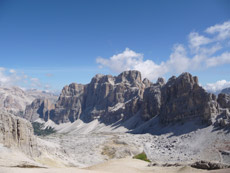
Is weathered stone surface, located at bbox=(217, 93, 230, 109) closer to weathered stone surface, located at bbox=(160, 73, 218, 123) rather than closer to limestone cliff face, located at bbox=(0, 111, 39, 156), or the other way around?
weathered stone surface, located at bbox=(160, 73, 218, 123)

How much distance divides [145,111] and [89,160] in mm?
108189

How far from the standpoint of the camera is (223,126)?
97.2 m

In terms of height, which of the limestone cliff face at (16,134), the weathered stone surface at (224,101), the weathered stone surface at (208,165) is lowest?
the weathered stone surface at (208,165)

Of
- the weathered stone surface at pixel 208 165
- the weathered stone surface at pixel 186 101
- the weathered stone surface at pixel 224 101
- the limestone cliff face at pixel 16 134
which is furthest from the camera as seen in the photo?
the weathered stone surface at pixel 224 101

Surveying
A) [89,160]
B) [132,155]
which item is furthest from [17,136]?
[132,155]

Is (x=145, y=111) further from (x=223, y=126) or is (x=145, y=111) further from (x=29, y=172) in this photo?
(x=29, y=172)

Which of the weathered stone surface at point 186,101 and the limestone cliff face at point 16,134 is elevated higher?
the weathered stone surface at point 186,101

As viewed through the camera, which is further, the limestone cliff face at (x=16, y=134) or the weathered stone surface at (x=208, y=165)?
the limestone cliff face at (x=16, y=134)

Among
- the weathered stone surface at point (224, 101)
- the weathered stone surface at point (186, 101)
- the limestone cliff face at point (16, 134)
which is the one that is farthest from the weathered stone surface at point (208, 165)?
the weathered stone surface at point (224, 101)

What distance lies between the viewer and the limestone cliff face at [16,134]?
43.5m

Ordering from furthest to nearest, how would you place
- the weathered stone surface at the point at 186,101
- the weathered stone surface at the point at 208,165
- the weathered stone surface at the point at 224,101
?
the weathered stone surface at the point at 224,101
the weathered stone surface at the point at 186,101
the weathered stone surface at the point at 208,165

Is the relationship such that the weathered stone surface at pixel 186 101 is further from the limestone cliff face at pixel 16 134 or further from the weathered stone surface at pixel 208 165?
the limestone cliff face at pixel 16 134

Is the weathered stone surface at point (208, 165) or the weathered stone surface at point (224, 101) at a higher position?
the weathered stone surface at point (224, 101)

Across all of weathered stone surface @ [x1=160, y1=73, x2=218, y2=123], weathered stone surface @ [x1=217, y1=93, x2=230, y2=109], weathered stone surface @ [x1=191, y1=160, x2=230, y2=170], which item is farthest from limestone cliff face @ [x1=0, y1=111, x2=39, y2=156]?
weathered stone surface @ [x1=217, y1=93, x2=230, y2=109]
